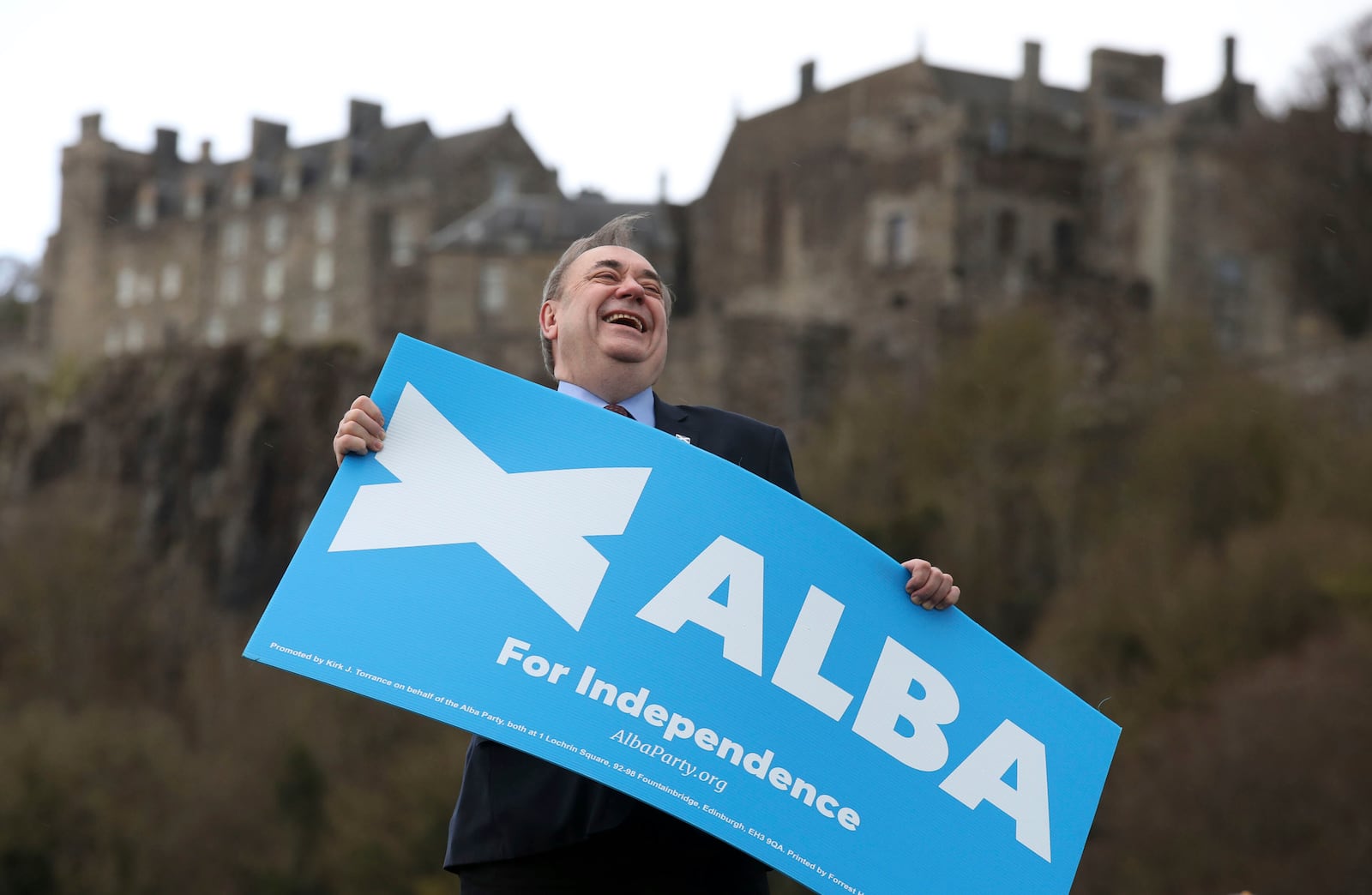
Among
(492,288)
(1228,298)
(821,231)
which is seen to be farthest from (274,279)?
(1228,298)

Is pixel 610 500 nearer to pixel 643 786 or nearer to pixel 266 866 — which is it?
pixel 643 786

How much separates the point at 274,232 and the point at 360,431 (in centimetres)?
6241

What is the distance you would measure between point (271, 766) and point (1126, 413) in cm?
2079

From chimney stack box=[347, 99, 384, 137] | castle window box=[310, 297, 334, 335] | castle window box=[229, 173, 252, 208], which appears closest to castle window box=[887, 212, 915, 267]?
castle window box=[310, 297, 334, 335]

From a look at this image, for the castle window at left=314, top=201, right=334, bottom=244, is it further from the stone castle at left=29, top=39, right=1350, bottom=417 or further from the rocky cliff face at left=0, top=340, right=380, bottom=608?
the rocky cliff face at left=0, top=340, right=380, bottom=608

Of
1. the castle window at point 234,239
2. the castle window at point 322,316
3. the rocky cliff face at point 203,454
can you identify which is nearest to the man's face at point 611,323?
the rocky cliff face at point 203,454

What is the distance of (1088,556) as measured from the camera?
4269cm

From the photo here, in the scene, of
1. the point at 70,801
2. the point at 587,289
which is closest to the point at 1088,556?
the point at 70,801

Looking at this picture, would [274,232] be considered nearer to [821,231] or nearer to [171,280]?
[171,280]

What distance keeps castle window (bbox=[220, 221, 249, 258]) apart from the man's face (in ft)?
208

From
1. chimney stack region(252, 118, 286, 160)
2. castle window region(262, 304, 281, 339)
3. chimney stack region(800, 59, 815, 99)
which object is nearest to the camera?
chimney stack region(800, 59, 815, 99)

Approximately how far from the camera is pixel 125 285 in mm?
70062

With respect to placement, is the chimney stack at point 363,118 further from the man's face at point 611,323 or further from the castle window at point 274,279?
the man's face at point 611,323

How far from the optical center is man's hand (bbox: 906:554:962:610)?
14.7 ft
